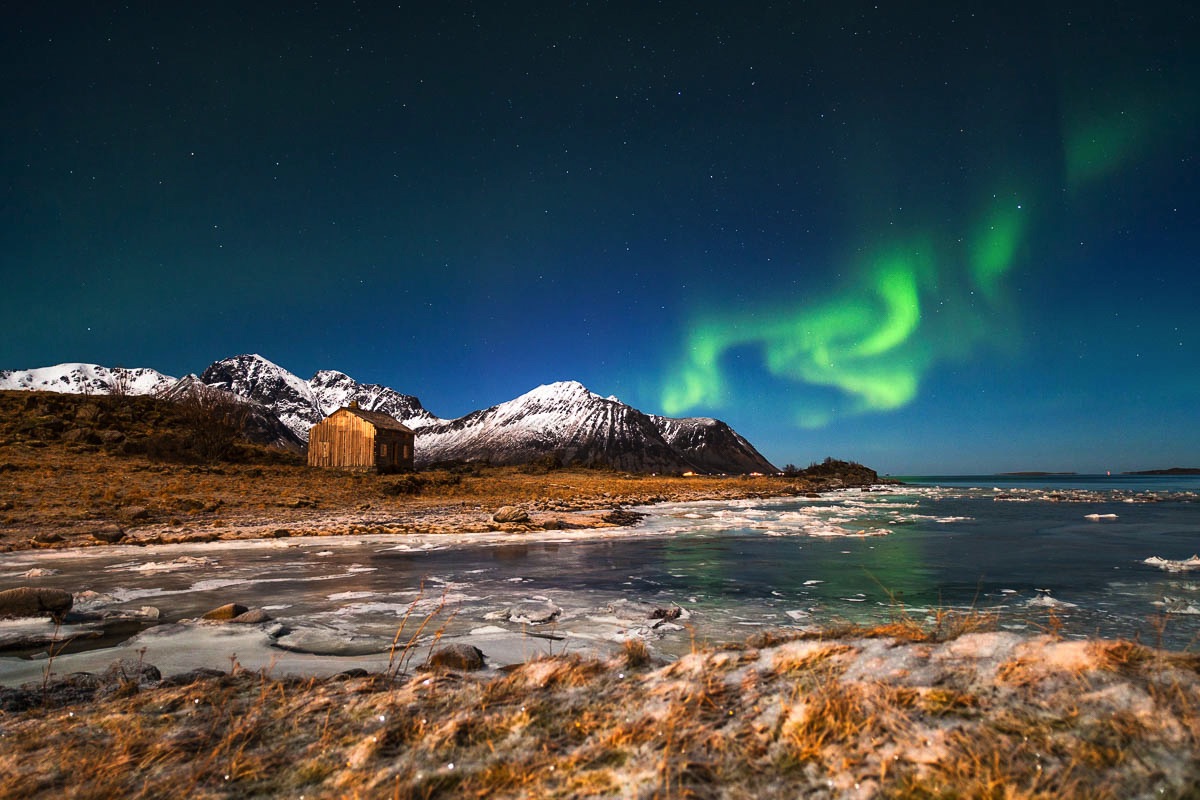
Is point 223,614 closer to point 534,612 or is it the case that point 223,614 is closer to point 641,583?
point 534,612

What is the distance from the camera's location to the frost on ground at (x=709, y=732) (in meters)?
2.71

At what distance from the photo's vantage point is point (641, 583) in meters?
12.1

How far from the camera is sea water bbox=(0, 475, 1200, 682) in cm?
824

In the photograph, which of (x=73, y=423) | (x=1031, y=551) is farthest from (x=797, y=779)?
(x=73, y=423)

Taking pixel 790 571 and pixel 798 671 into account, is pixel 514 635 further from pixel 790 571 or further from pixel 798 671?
pixel 790 571

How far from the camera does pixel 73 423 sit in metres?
39.4

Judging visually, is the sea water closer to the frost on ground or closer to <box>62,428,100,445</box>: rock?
the frost on ground

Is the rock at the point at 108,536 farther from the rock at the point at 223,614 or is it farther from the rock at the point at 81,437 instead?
the rock at the point at 81,437

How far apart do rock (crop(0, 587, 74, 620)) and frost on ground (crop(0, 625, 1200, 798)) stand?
5710 millimetres

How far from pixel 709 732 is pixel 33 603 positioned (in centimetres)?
1004

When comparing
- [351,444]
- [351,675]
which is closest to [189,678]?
[351,675]

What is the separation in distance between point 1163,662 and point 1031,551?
18.2 meters

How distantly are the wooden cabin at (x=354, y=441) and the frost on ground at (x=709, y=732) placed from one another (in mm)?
55388

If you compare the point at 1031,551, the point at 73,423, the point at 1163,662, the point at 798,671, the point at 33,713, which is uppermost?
the point at 73,423
